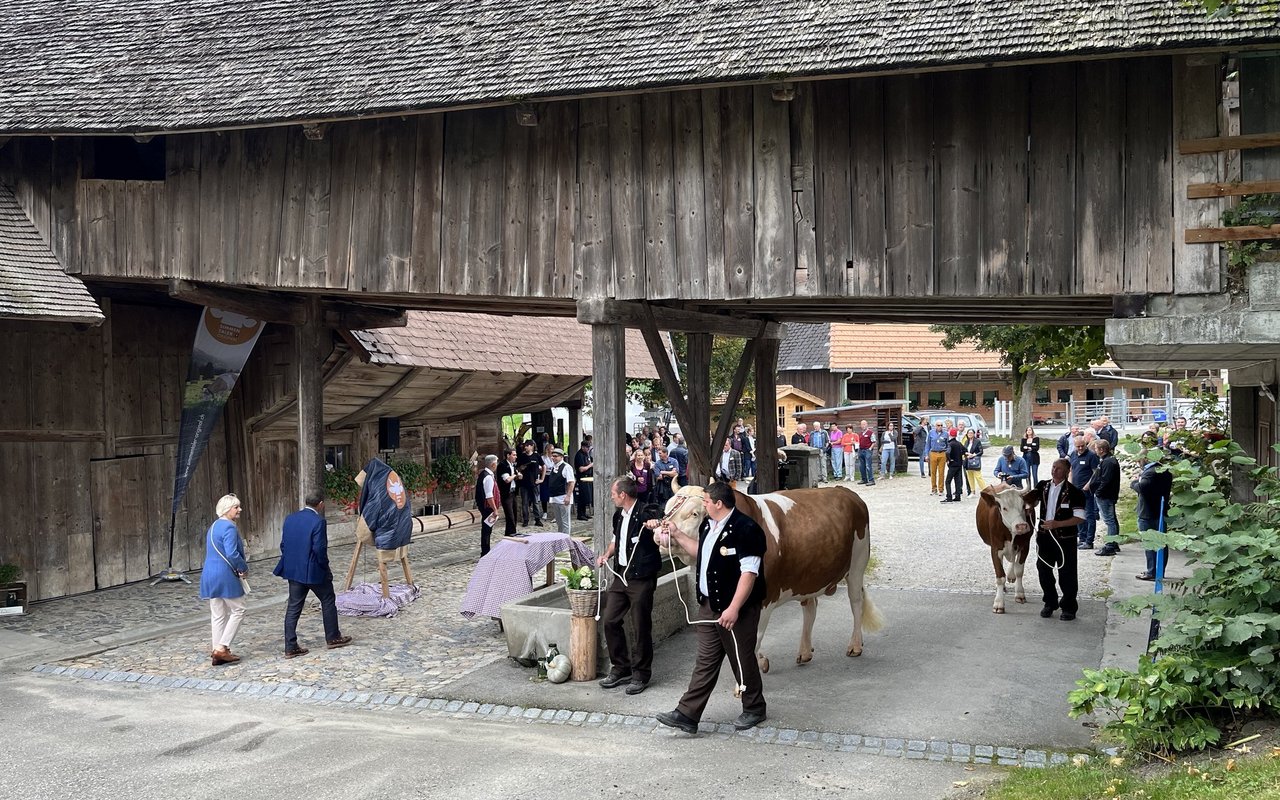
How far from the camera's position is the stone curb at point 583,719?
23.3 ft

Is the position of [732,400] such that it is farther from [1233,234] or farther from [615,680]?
[1233,234]

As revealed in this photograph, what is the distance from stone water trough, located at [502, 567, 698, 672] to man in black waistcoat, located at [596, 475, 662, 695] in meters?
0.42

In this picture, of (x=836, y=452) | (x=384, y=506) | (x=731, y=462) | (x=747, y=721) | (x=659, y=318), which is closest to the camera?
(x=747, y=721)

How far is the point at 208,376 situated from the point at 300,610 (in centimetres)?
499

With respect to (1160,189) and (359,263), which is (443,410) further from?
(1160,189)

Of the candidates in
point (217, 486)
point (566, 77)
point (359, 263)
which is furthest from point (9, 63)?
point (566, 77)

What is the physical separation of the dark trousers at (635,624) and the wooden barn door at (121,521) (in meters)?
8.34

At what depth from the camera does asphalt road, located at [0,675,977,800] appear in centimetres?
662

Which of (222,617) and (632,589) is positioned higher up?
(632,589)

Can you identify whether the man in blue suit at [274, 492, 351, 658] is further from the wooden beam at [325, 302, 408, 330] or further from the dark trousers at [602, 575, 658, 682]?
the wooden beam at [325, 302, 408, 330]

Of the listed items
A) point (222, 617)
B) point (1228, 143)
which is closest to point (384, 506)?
point (222, 617)

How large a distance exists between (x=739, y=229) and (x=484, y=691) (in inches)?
181

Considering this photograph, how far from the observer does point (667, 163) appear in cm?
992

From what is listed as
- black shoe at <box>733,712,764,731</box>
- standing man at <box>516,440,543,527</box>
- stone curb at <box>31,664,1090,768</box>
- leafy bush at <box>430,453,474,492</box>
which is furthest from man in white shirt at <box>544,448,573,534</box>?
black shoe at <box>733,712,764,731</box>
